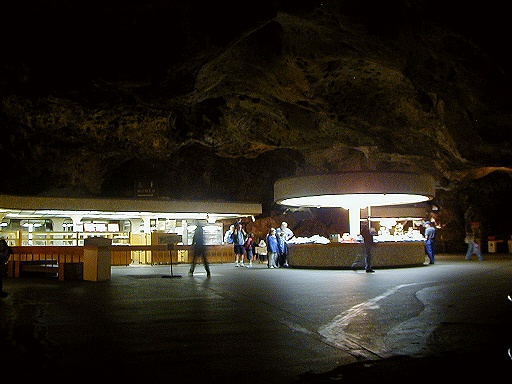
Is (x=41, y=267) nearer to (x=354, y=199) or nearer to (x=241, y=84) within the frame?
(x=241, y=84)

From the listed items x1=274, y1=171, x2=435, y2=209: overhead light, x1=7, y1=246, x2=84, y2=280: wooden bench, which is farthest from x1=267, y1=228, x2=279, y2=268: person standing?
x1=7, y1=246, x2=84, y2=280: wooden bench

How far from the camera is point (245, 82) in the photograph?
18.4m

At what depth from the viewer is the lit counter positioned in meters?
20.1

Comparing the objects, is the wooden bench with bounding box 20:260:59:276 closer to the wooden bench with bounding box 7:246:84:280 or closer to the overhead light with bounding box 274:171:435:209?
the wooden bench with bounding box 7:246:84:280

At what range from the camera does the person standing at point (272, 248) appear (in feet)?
70.9

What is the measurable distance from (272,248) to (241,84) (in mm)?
7255

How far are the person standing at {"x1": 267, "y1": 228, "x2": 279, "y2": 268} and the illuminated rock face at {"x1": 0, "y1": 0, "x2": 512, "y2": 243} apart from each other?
512cm

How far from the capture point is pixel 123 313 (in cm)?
859

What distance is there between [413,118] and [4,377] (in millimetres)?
17577

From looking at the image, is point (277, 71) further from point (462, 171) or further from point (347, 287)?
point (462, 171)

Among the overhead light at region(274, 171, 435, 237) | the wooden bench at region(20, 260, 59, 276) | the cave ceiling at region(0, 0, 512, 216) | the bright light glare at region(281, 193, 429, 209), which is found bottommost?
Result: the wooden bench at region(20, 260, 59, 276)

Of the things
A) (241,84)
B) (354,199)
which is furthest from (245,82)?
(354,199)

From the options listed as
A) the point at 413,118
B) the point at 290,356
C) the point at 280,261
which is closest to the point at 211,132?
the point at 280,261

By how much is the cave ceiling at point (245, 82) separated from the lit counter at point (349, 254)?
14.9 feet
